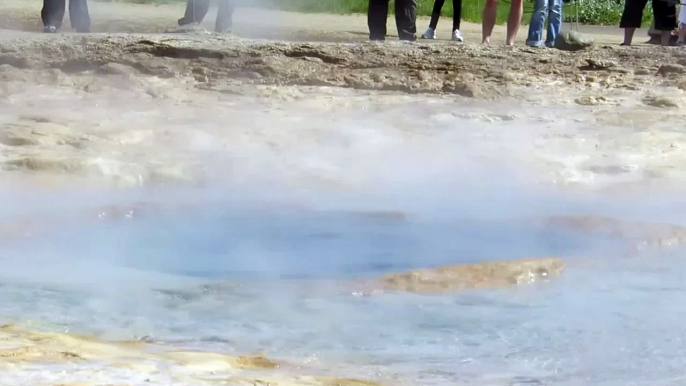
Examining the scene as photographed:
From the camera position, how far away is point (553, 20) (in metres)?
9.34

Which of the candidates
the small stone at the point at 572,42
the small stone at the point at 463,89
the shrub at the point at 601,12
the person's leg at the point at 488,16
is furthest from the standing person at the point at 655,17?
the shrub at the point at 601,12

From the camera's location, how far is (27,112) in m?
6.37

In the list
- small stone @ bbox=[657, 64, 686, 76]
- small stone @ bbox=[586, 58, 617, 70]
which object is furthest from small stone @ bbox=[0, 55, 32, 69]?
small stone @ bbox=[657, 64, 686, 76]

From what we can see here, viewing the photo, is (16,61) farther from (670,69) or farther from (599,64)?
(670,69)

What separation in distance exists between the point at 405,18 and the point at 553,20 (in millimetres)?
1132

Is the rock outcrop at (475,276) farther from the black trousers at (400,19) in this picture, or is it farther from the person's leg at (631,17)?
the person's leg at (631,17)

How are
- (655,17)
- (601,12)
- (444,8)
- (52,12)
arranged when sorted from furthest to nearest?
(601,12)
(444,8)
(655,17)
(52,12)

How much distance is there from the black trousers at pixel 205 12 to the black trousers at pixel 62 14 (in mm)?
1032

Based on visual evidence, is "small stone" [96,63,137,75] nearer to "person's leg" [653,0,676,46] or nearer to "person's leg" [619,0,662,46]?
"person's leg" [619,0,662,46]

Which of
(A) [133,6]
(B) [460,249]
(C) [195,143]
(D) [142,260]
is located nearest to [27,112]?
(C) [195,143]

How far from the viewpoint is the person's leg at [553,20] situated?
9.19 m

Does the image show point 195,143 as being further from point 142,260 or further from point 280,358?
point 280,358

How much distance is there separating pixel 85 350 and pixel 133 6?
39.1 ft

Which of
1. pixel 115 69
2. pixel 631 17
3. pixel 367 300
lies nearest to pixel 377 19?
pixel 631 17
